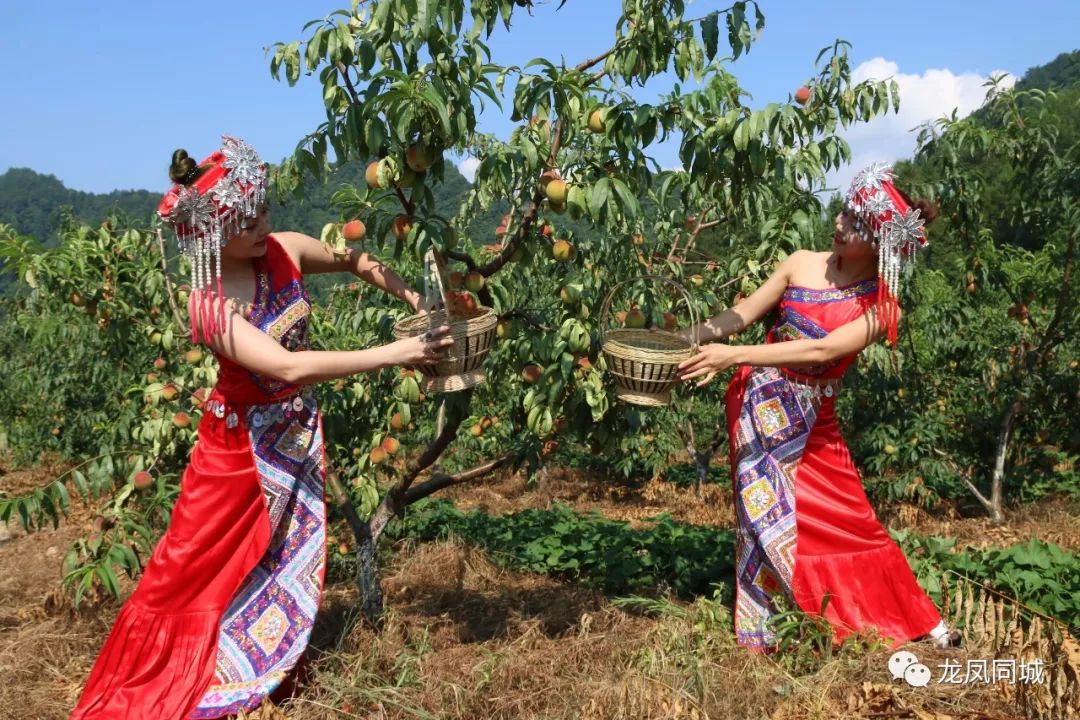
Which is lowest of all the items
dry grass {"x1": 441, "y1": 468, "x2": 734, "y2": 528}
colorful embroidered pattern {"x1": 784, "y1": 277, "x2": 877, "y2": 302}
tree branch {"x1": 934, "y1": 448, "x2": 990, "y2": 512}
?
dry grass {"x1": 441, "y1": 468, "x2": 734, "y2": 528}

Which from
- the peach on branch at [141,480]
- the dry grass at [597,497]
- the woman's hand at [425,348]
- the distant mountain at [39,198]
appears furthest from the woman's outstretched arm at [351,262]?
the distant mountain at [39,198]

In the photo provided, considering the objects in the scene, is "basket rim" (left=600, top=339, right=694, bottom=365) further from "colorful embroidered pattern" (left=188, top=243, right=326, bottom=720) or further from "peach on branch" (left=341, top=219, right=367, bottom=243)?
"colorful embroidered pattern" (left=188, top=243, right=326, bottom=720)

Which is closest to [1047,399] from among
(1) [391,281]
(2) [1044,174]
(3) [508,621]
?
(2) [1044,174]

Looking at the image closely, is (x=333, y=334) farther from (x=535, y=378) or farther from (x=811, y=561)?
(x=811, y=561)

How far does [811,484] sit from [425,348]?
4.83 feet

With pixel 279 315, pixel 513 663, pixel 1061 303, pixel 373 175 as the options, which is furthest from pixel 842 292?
pixel 1061 303

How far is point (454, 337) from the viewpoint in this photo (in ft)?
7.52

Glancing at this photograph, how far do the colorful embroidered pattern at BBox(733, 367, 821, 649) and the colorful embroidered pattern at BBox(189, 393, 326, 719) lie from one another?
56.5 inches

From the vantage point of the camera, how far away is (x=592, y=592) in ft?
12.9

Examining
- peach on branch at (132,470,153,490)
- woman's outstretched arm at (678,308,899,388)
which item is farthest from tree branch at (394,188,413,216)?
peach on branch at (132,470,153,490)

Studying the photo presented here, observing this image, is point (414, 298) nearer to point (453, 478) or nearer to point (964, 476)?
point (453, 478)

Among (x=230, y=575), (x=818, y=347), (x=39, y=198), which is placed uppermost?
(x=39, y=198)

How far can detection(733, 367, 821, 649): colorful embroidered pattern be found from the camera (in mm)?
2906

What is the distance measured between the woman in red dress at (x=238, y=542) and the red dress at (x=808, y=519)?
128 centimetres
